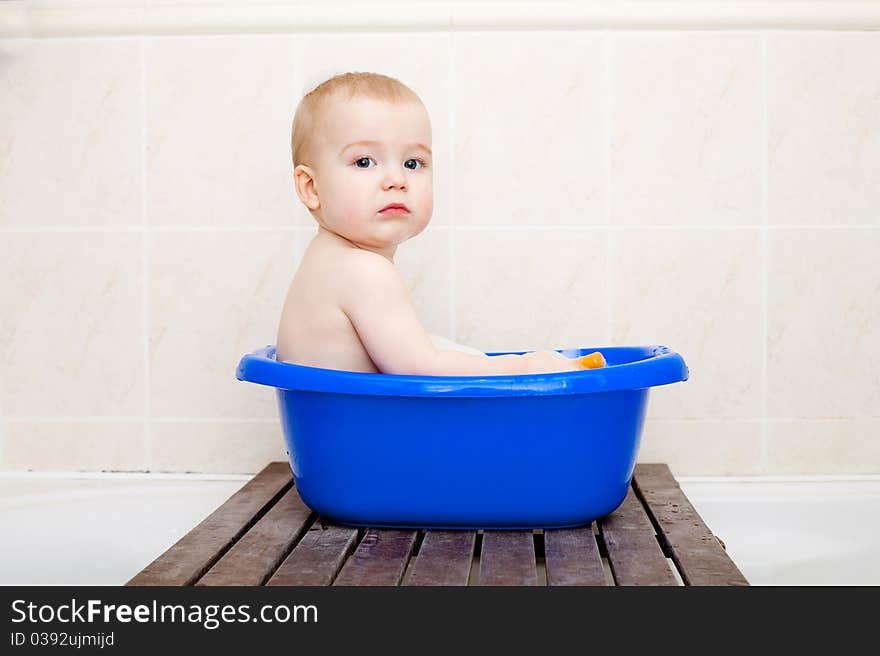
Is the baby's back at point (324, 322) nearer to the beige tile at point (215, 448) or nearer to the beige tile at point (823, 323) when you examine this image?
the beige tile at point (215, 448)

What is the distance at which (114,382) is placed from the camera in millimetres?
1784

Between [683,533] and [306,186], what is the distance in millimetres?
669

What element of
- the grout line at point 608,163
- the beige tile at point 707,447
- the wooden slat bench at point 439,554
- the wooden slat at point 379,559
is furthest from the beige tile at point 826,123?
the wooden slat at point 379,559

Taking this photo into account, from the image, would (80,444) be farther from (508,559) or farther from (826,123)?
(826,123)

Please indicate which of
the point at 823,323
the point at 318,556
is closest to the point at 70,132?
the point at 318,556

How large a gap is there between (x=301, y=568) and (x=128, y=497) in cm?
67

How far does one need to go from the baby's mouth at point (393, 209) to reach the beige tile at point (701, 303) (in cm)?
53

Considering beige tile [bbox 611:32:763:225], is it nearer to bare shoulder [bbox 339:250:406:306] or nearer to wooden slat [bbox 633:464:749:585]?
wooden slat [bbox 633:464:749:585]

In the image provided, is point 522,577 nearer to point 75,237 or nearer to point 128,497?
point 128,497

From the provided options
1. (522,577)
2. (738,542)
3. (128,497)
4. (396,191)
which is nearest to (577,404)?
(522,577)

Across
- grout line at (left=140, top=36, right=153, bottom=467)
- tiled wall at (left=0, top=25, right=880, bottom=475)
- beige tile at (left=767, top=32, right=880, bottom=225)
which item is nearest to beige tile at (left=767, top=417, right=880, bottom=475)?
tiled wall at (left=0, top=25, right=880, bottom=475)

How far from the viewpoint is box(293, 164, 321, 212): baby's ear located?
1.35 metres

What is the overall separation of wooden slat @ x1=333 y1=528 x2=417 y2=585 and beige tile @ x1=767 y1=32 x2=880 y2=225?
92 cm

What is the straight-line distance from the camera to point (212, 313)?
1767mm
